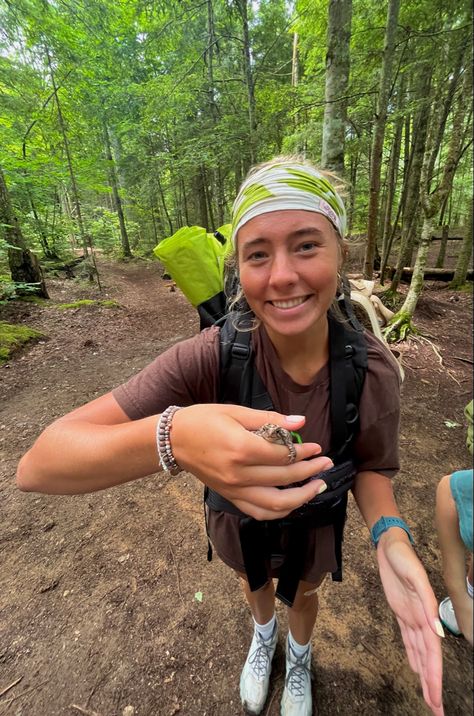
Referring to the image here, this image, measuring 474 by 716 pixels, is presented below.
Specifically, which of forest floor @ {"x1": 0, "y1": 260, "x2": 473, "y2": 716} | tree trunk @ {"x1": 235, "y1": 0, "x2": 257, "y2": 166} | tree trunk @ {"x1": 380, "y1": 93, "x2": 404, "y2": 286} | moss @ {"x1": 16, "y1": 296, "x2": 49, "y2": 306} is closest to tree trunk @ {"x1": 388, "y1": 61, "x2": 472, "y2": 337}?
forest floor @ {"x1": 0, "y1": 260, "x2": 473, "y2": 716}

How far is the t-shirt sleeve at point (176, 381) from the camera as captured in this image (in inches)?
49.9

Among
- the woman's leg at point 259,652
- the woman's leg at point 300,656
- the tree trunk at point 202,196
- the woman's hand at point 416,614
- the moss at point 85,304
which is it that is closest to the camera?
the woman's hand at point 416,614

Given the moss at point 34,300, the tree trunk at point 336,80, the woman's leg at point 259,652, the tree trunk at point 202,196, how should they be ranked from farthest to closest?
the tree trunk at point 202,196
the moss at point 34,300
the tree trunk at point 336,80
the woman's leg at point 259,652

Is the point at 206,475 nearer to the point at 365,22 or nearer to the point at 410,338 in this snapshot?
the point at 410,338

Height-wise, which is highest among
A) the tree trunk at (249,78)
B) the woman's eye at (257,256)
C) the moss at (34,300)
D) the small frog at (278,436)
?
the tree trunk at (249,78)

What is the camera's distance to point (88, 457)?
0.95 meters

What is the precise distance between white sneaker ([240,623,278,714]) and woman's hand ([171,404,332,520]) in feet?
6.66

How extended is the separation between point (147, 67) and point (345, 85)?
14.2 metres

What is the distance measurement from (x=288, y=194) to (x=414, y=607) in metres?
1.19

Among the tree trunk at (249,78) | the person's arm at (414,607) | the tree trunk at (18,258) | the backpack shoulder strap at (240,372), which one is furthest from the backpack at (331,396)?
the tree trunk at (249,78)

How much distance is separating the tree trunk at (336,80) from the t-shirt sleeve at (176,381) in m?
5.30

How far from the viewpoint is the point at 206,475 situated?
2.61 feet

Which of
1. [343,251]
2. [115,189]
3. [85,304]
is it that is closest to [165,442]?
[343,251]

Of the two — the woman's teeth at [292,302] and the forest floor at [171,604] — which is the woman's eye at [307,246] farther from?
the forest floor at [171,604]
